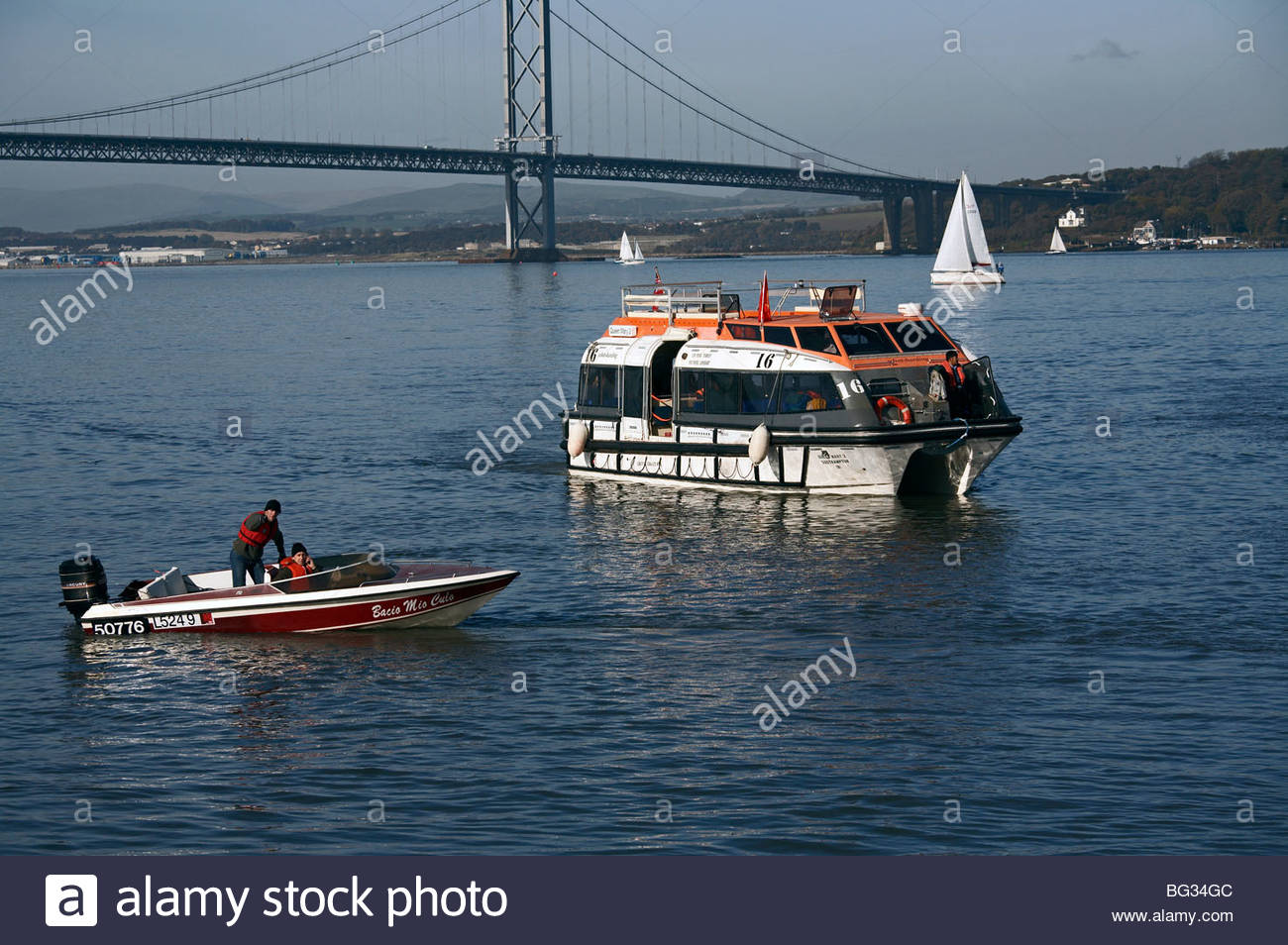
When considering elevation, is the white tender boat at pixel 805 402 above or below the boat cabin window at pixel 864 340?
below

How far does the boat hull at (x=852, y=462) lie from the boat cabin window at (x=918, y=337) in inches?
91.2

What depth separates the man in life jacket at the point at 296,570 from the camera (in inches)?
912

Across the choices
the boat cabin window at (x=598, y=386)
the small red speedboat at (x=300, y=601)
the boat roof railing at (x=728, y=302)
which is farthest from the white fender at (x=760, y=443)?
the small red speedboat at (x=300, y=601)

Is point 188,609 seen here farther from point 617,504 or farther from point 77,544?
point 617,504

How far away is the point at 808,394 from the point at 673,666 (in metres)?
12.0

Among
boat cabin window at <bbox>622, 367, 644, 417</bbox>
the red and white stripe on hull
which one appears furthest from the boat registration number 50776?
boat cabin window at <bbox>622, 367, 644, 417</bbox>

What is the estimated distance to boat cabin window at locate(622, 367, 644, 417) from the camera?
35469mm

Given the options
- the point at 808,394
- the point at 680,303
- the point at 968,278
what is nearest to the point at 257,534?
the point at 808,394

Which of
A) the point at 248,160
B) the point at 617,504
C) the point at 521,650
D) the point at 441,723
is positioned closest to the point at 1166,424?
the point at 617,504

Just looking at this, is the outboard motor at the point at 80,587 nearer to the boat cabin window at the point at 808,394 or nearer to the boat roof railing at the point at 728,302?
the boat cabin window at the point at 808,394

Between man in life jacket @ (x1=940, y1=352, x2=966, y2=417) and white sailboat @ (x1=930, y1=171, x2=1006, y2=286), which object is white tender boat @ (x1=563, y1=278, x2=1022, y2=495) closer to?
man in life jacket @ (x1=940, y1=352, x2=966, y2=417)

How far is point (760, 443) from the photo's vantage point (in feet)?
107

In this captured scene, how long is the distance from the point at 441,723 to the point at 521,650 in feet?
11.1

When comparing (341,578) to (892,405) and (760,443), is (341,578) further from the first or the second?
(892,405)
